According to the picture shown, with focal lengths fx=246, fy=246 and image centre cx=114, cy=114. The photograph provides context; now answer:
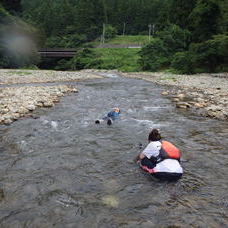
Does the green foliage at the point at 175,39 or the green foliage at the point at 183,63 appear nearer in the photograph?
the green foliage at the point at 183,63

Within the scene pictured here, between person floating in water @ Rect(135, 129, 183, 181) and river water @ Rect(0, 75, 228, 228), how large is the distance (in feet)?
0.82

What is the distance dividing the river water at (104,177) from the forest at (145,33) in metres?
24.8

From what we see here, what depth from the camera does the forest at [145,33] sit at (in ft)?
110

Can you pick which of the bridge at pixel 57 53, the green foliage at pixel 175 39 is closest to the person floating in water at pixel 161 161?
the green foliage at pixel 175 39

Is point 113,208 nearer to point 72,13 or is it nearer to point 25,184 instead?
point 25,184

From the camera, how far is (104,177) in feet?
22.1

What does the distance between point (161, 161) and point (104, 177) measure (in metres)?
1.61

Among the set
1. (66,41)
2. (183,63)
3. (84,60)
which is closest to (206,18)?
(183,63)

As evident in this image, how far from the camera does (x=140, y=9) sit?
96188mm

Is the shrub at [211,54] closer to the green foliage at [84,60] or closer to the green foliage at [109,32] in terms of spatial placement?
the green foliage at [84,60]

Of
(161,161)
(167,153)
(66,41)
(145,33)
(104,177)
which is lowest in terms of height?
(104,177)

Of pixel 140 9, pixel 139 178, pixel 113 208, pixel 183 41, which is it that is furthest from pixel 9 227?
pixel 140 9

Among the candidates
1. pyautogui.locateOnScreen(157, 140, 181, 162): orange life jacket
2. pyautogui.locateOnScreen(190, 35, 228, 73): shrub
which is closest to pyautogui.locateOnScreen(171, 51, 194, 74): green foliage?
pyautogui.locateOnScreen(190, 35, 228, 73): shrub

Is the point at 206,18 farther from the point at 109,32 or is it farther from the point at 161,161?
the point at 109,32
